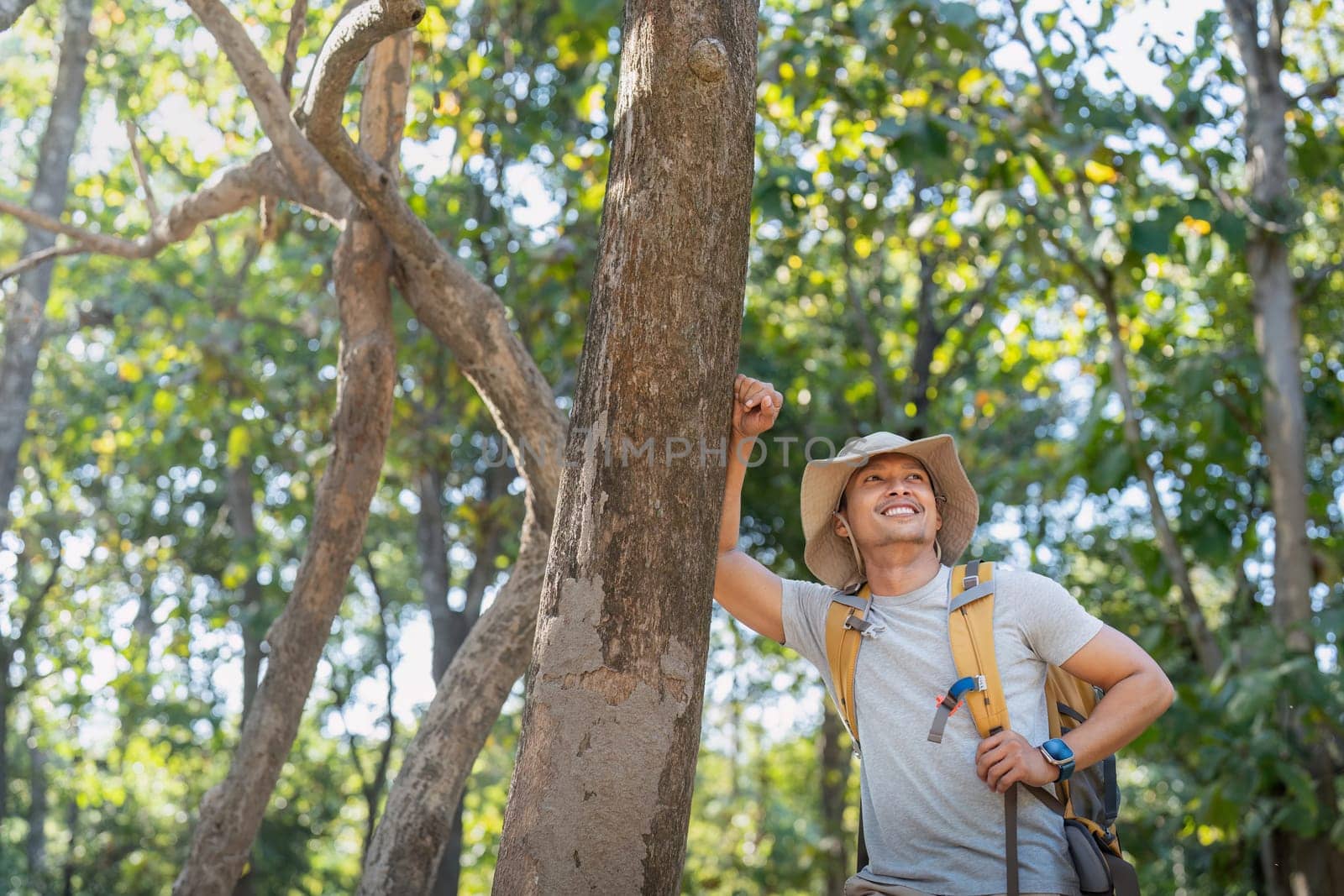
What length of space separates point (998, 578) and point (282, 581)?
14337 millimetres

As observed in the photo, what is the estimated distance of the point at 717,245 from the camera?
8.42 ft

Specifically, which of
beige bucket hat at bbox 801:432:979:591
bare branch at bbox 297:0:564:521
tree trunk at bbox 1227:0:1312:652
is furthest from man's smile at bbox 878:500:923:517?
tree trunk at bbox 1227:0:1312:652

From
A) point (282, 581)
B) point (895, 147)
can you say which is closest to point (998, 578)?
point (895, 147)

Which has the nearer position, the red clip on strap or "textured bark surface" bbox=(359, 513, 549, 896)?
the red clip on strap

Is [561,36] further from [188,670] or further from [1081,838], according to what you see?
[188,670]

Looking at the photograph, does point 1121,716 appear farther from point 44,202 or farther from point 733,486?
point 44,202

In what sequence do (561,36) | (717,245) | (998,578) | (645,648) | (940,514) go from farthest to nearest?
(561,36), (940,514), (998,578), (717,245), (645,648)

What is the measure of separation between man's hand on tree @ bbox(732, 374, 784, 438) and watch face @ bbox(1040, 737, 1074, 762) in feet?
3.08

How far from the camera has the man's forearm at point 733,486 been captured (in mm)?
2685

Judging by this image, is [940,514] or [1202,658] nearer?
[940,514]

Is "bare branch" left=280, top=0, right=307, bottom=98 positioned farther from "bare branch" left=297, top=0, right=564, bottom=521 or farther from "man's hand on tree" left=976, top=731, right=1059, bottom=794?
"man's hand on tree" left=976, top=731, right=1059, bottom=794

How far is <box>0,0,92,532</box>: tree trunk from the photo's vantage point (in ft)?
36.2

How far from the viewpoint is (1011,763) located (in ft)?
8.71

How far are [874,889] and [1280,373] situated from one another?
598 centimetres
